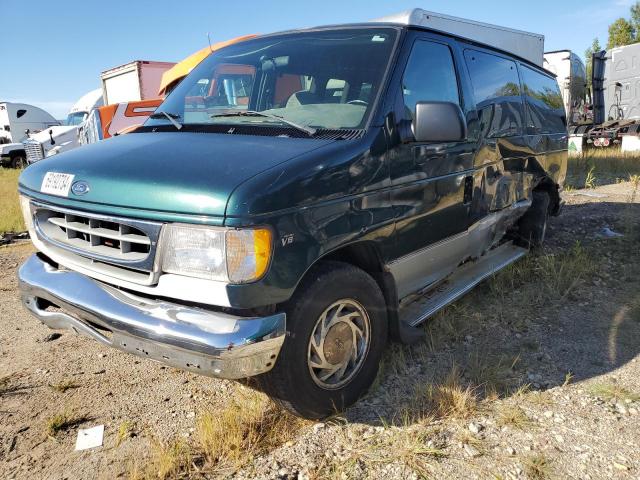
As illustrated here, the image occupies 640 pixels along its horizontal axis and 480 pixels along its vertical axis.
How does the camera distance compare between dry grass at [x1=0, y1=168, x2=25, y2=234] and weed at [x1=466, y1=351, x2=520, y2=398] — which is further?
dry grass at [x1=0, y1=168, x2=25, y2=234]

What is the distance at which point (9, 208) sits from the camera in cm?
933

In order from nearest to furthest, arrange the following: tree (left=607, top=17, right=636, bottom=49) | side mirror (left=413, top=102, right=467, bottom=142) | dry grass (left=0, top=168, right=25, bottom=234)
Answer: side mirror (left=413, top=102, right=467, bottom=142) < dry grass (left=0, top=168, right=25, bottom=234) < tree (left=607, top=17, right=636, bottom=49)

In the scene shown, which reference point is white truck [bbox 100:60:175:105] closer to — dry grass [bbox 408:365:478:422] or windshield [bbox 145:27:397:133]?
windshield [bbox 145:27:397:133]

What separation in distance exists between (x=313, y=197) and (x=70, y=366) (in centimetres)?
224

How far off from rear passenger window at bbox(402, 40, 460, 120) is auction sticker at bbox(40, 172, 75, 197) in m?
1.94

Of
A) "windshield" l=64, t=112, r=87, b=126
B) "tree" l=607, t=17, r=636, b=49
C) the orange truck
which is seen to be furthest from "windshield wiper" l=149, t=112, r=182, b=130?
"tree" l=607, t=17, r=636, b=49

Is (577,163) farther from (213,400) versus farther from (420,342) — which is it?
(213,400)

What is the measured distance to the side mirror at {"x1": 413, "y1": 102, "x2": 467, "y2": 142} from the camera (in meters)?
2.80

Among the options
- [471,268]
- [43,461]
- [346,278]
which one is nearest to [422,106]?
[346,278]

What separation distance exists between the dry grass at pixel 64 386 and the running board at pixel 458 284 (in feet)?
6.98

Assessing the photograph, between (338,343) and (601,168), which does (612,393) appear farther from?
(601,168)

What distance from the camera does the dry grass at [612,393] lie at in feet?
9.55

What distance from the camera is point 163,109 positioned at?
11.5ft

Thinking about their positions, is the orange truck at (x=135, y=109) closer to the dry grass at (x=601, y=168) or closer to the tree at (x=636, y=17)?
the dry grass at (x=601, y=168)
